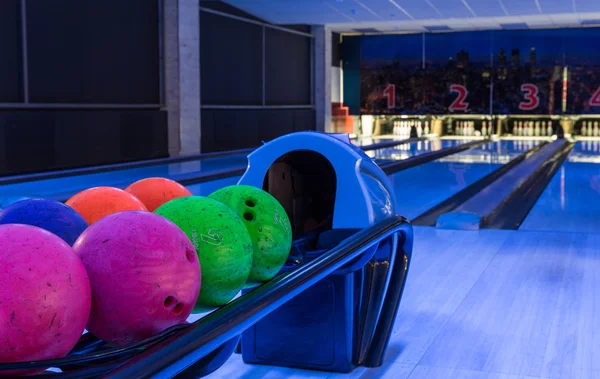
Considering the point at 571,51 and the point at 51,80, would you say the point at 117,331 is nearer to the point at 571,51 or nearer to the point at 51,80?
the point at 51,80

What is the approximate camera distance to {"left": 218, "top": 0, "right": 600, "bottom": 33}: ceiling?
11516mm

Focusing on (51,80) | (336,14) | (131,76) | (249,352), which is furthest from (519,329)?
(336,14)

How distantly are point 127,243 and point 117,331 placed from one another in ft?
0.44

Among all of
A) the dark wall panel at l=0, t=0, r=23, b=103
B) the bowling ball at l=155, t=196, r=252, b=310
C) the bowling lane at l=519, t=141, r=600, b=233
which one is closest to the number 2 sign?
the bowling lane at l=519, t=141, r=600, b=233

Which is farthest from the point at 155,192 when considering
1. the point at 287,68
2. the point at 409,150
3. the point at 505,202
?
the point at 287,68

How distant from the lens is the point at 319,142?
226 centimetres

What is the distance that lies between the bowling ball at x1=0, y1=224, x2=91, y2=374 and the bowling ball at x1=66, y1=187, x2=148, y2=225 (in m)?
0.52

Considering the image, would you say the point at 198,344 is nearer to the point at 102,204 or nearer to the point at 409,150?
the point at 102,204

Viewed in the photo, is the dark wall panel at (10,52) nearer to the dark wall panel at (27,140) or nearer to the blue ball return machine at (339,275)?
the dark wall panel at (27,140)

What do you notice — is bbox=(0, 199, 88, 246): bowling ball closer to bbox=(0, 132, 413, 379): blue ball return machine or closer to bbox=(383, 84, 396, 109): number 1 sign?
bbox=(0, 132, 413, 379): blue ball return machine

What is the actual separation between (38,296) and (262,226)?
27.4 inches

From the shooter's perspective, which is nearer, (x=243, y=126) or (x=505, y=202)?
(x=505, y=202)

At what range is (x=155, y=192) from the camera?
190 cm

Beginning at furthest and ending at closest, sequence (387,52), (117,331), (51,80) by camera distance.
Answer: (387,52) → (51,80) → (117,331)
